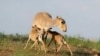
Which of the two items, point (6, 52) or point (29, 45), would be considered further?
point (29, 45)

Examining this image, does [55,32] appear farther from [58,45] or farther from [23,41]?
[23,41]

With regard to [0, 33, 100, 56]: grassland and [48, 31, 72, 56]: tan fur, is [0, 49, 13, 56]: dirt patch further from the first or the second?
[48, 31, 72, 56]: tan fur

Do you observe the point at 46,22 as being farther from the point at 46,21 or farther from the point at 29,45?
the point at 29,45

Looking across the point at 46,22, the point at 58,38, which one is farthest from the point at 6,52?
the point at 58,38

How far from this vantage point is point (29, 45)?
17.5 metres

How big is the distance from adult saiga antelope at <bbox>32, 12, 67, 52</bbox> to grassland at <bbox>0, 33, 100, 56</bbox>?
89 cm

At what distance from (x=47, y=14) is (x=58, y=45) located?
4.61 ft

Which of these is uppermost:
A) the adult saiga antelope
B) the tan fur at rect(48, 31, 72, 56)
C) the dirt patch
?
the adult saiga antelope

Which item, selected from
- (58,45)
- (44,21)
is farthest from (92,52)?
(44,21)

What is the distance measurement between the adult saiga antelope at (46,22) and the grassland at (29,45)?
89cm

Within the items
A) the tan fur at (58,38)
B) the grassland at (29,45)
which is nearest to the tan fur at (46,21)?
the tan fur at (58,38)

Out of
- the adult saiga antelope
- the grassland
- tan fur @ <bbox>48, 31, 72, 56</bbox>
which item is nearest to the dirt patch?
the grassland

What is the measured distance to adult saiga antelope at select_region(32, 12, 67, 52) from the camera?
640 inches

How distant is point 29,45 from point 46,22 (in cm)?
140
